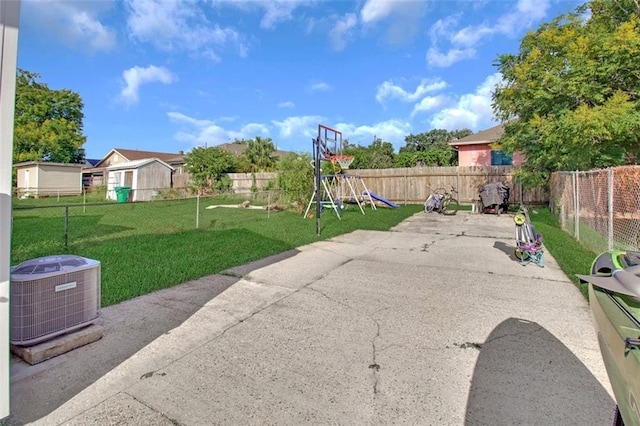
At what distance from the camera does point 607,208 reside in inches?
249

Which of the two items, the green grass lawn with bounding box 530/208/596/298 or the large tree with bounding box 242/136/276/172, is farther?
the large tree with bounding box 242/136/276/172

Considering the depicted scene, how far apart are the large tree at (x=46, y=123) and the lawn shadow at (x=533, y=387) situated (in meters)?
39.1

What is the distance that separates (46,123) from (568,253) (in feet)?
136

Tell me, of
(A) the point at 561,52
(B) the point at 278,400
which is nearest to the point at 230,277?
(B) the point at 278,400

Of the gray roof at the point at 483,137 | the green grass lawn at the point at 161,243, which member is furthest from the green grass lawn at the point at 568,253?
the gray roof at the point at 483,137

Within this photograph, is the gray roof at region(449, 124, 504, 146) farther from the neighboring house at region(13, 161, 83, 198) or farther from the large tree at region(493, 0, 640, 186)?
the neighboring house at region(13, 161, 83, 198)

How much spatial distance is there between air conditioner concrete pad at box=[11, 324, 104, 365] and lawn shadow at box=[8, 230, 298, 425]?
1.7 inches

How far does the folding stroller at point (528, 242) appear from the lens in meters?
5.96

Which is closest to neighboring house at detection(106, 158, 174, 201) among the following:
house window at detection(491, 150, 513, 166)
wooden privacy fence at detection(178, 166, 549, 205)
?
wooden privacy fence at detection(178, 166, 549, 205)

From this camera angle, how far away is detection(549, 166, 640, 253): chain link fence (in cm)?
577

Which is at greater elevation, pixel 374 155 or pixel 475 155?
pixel 374 155

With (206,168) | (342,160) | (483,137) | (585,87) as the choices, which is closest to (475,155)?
(483,137)

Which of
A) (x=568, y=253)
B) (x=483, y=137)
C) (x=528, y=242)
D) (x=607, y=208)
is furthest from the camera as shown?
(x=483, y=137)

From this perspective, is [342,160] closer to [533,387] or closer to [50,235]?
[50,235]
